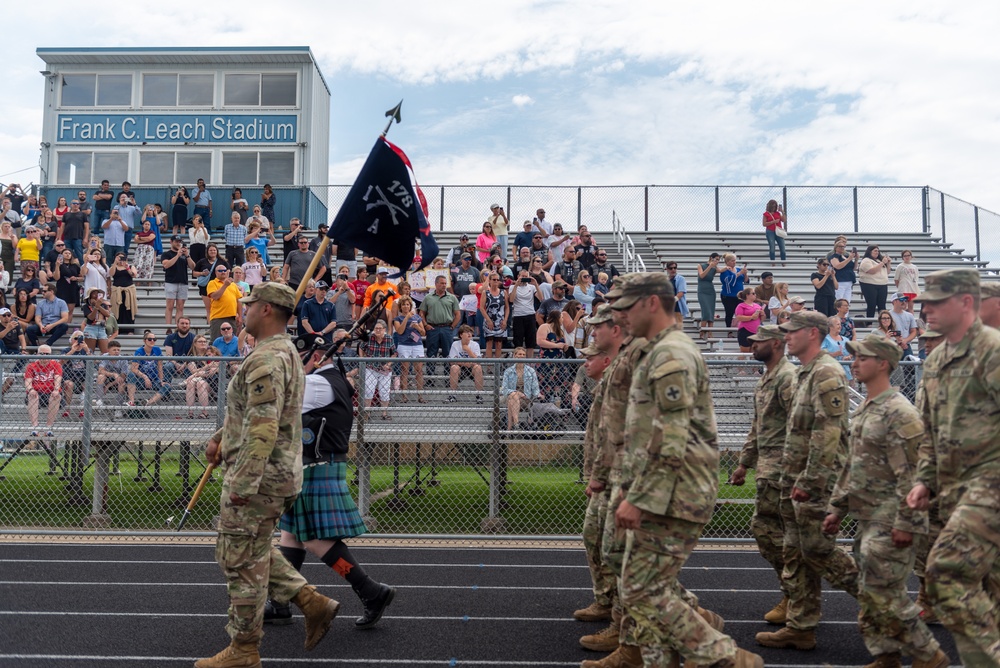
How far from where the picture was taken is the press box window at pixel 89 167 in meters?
26.8

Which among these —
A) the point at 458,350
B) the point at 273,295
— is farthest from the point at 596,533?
the point at 458,350

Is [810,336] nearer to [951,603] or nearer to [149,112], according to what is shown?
[951,603]

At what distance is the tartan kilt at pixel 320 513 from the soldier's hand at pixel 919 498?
3.38 m

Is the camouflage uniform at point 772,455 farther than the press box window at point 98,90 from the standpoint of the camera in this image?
No

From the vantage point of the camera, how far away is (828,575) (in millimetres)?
6102

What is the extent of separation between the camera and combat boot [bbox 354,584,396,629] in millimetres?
6309

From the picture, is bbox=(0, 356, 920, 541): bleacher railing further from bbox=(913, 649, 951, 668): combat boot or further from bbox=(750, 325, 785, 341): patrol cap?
bbox=(913, 649, 951, 668): combat boot

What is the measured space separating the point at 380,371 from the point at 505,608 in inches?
142

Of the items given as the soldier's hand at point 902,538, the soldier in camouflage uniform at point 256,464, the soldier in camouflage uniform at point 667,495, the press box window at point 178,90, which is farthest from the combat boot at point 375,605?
the press box window at point 178,90

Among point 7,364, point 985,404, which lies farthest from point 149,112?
point 985,404

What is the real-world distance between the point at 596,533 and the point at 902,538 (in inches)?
81.4

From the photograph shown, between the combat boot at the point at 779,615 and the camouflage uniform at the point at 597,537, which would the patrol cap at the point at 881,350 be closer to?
the camouflage uniform at the point at 597,537

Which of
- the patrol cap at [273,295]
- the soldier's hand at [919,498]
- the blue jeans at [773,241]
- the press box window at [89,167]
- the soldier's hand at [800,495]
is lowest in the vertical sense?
the soldier's hand at [800,495]

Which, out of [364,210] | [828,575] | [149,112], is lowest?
[828,575]
